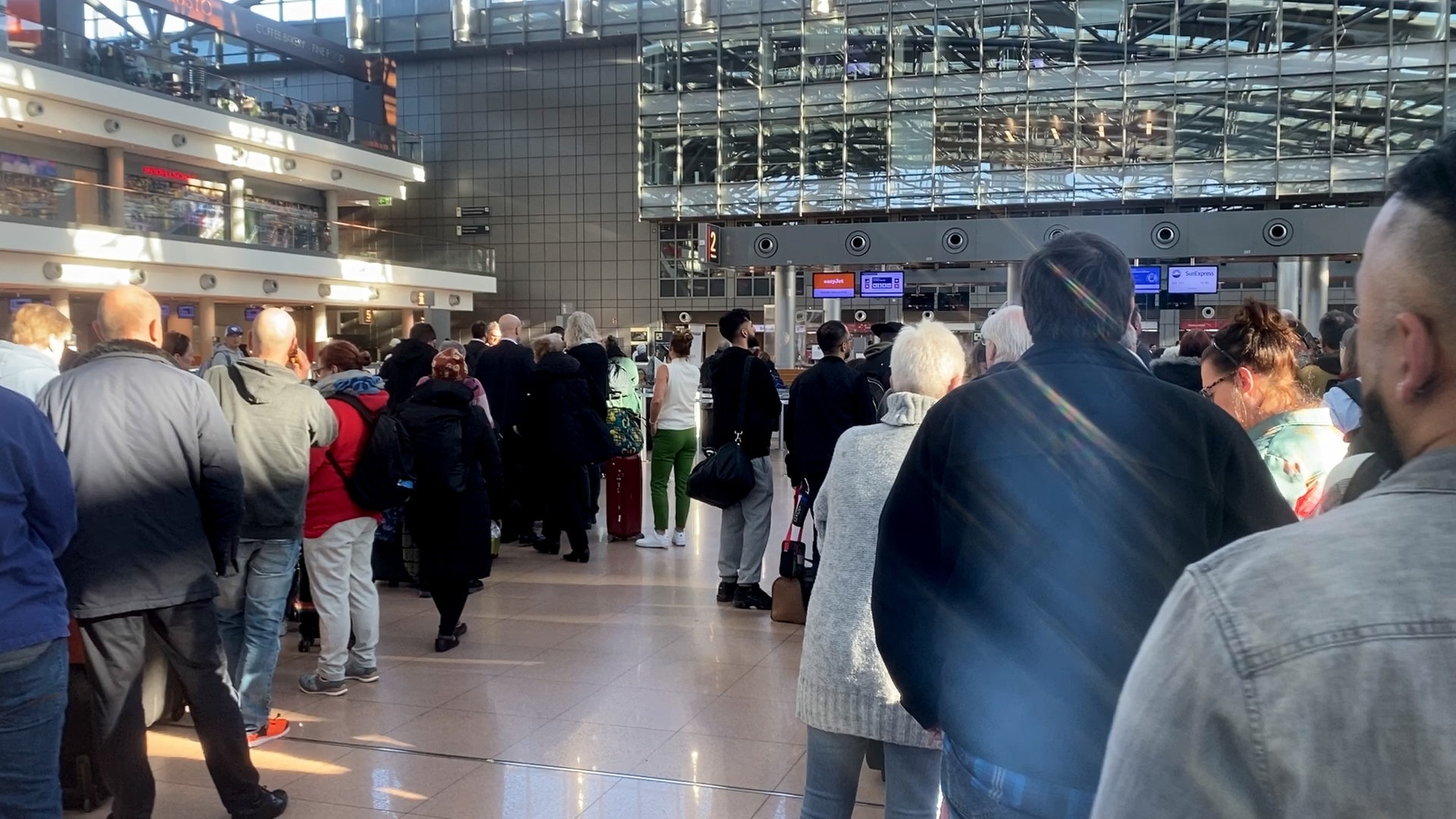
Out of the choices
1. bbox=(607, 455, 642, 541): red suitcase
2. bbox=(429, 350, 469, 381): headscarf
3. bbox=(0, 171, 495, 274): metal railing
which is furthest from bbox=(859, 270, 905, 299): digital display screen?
bbox=(429, 350, 469, 381): headscarf

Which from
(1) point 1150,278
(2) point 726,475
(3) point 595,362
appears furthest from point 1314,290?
(2) point 726,475

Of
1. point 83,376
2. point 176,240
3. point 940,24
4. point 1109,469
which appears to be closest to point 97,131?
point 176,240

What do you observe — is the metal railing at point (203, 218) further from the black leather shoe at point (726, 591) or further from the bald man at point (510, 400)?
the black leather shoe at point (726, 591)

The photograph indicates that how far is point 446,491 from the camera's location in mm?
6328

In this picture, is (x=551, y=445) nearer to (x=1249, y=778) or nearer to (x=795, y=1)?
(x=1249, y=778)

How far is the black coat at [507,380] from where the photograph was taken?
952cm

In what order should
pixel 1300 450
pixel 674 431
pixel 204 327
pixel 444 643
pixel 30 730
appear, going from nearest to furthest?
pixel 30 730 < pixel 1300 450 < pixel 444 643 < pixel 674 431 < pixel 204 327

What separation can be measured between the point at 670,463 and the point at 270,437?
15.5 ft

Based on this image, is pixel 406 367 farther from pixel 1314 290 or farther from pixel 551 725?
pixel 1314 290

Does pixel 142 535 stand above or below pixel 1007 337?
below

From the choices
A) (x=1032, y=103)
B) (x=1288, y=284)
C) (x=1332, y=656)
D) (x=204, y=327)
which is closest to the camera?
(x=1332, y=656)

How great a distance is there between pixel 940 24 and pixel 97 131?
23200 millimetres

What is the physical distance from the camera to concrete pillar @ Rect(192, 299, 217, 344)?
27.9 metres

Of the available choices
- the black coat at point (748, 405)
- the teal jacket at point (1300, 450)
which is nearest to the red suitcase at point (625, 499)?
the black coat at point (748, 405)
